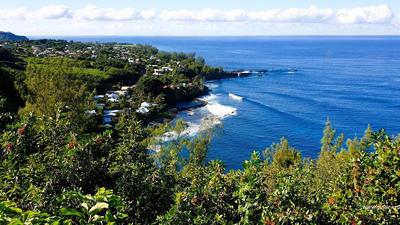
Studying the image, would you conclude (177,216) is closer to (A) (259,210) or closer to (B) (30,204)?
(A) (259,210)

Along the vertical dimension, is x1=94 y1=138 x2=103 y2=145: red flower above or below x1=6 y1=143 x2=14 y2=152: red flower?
below

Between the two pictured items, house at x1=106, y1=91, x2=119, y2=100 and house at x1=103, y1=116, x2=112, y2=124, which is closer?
house at x1=103, y1=116, x2=112, y2=124

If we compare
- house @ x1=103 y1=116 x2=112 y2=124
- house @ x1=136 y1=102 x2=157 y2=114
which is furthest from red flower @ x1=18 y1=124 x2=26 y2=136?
house @ x1=136 y1=102 x2=157 y2=114

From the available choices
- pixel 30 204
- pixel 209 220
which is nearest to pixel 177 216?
pixel 209 220

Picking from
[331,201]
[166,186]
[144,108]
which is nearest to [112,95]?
[144,108]

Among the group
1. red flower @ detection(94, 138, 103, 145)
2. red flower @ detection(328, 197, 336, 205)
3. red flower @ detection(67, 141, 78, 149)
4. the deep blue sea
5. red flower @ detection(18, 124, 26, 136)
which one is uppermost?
red flower @ detection(18, 124, 26, 136)

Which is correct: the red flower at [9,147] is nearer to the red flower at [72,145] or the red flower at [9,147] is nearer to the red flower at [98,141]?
the red flower at [72,145]

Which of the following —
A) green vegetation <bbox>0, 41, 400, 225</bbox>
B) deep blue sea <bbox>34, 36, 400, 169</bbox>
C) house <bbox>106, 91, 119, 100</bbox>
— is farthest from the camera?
house <bbox>106, 91, 119, 100</bbox>

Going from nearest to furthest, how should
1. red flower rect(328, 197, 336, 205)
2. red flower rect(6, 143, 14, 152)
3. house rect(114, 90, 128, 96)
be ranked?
red flower rect(328, 197, 336, 205) < red flower rect(6, 143, 14, 152) < house rect(114, 90, 128, 96)

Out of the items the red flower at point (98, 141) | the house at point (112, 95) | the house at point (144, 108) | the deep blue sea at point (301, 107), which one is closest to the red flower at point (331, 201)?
the red flower at point (98, 141)

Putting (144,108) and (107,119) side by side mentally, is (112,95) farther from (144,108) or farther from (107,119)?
(107,119)

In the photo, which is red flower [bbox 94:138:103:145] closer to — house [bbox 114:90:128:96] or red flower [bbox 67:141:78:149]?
red flower [bbox 67:141:78:149]
